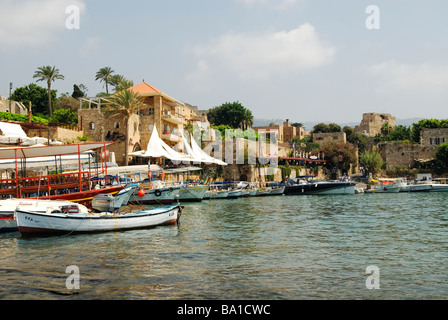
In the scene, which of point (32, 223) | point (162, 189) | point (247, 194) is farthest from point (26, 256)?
point (247, 194)

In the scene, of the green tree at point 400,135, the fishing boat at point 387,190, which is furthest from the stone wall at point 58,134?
the green tree at point 400,135

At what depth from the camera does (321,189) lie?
51531 millimetres

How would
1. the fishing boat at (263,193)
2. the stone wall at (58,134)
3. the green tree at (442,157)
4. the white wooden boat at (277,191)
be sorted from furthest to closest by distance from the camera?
the green tree at (442,157), the white wooden boat at (277,191), the fishing boat at (263,193), the stone wall at (58,134)

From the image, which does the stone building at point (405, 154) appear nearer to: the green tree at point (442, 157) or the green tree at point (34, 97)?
the green tree at point (442, 157)

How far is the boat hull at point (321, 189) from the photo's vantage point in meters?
51.3

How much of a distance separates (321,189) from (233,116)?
43.8 meters

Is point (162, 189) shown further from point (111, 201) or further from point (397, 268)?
point (397, 268)

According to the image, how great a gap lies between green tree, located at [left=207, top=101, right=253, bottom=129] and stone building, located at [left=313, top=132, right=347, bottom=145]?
650 inches

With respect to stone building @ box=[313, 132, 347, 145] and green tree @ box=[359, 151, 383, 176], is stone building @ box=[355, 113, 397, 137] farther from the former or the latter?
green tree @ box=[359, 151, 383, 176]

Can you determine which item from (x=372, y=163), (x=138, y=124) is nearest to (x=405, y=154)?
(x=372, y=163)

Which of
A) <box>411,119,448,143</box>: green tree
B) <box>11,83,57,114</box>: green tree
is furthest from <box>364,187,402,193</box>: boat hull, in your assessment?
<box>11,83,57,114</box>: green tree

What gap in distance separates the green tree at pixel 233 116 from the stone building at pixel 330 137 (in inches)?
650

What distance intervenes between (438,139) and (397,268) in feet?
254

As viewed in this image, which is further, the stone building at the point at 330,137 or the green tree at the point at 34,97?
the stone building at the point at 330,137
